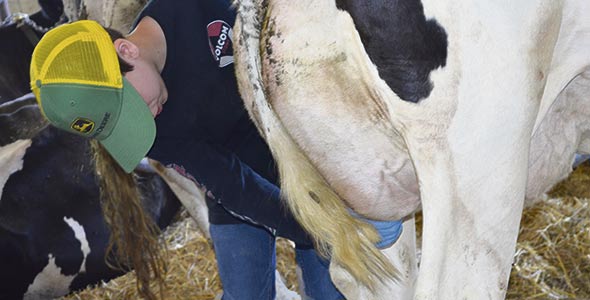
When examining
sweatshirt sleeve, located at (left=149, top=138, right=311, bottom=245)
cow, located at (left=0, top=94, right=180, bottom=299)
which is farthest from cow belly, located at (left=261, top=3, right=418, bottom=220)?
cow, located at (left=0, top=94, right=180, bottom=299)

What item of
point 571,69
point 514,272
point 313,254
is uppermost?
point 571,69

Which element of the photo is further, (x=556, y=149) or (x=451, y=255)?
(x=556, y=149)

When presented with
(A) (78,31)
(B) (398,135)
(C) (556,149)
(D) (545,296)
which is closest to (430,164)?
(B) (398,135)

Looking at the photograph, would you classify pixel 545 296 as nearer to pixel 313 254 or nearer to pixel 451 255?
pixel 313 254

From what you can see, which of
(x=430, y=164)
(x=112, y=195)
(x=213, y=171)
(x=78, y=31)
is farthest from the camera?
(x=112, y=195)

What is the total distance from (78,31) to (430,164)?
930 mm

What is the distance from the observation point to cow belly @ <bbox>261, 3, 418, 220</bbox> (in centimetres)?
162

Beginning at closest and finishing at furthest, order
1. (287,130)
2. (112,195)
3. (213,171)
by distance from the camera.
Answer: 1. (287,130)
2. (213,171)
3. (112,195)

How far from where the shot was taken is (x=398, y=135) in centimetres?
166

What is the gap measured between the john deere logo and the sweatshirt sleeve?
245 millimetres

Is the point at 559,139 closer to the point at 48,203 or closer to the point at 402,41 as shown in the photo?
the point at 402,41

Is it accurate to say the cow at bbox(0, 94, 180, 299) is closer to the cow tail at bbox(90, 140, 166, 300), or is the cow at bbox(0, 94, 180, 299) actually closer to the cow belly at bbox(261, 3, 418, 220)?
the cow tail at bbox(90, 140, 166, 300)

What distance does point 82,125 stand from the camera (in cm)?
Answer: 199

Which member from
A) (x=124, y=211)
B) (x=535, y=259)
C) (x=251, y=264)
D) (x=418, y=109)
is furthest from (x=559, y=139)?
(x=535, y=259)
